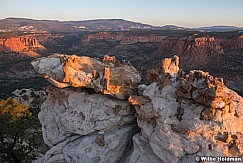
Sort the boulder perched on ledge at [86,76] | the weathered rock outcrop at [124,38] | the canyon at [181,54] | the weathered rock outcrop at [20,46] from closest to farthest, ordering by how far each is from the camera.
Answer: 1. the boulder perched on ledge at [86,76]
2. the canyon at [181,54]
3. the weathered rock outcrop at [20,46]
4. the weathered rock outcrop at [124,38]

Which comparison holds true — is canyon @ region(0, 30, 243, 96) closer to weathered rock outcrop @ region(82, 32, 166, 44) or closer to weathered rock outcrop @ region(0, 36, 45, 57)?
weathered rock outcrop @ region(0, 36, 45, 57)

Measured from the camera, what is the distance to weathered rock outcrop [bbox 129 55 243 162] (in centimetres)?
739

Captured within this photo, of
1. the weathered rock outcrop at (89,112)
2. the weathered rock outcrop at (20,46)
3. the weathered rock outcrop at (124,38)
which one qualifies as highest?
the weathered rock outcrop at (89,112)

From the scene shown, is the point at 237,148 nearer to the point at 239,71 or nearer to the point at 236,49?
the point at 239,71

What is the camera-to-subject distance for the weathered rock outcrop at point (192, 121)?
291 inches

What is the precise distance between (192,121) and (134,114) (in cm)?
272

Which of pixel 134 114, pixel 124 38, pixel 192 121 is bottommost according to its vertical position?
pixel 124 38

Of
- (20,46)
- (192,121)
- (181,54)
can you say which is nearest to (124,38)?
(20,46)

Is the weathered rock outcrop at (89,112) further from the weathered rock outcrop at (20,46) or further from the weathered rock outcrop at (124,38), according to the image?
the weathered rock outcrop at (124,38)

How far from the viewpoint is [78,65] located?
10336 millimetres

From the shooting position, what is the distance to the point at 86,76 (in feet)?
31.4

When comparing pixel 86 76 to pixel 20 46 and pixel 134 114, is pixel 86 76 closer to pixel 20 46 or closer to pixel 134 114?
pixel 134 114

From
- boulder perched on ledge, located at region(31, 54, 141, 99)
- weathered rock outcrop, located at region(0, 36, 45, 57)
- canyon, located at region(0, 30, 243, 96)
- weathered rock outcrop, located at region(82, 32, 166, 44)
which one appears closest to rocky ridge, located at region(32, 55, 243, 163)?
boulder perched on ledge, located at region(31, 54, 141, 99)

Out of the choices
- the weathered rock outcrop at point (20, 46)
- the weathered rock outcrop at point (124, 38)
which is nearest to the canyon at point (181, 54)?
the weathered rock outcrop at point (20, 46)
